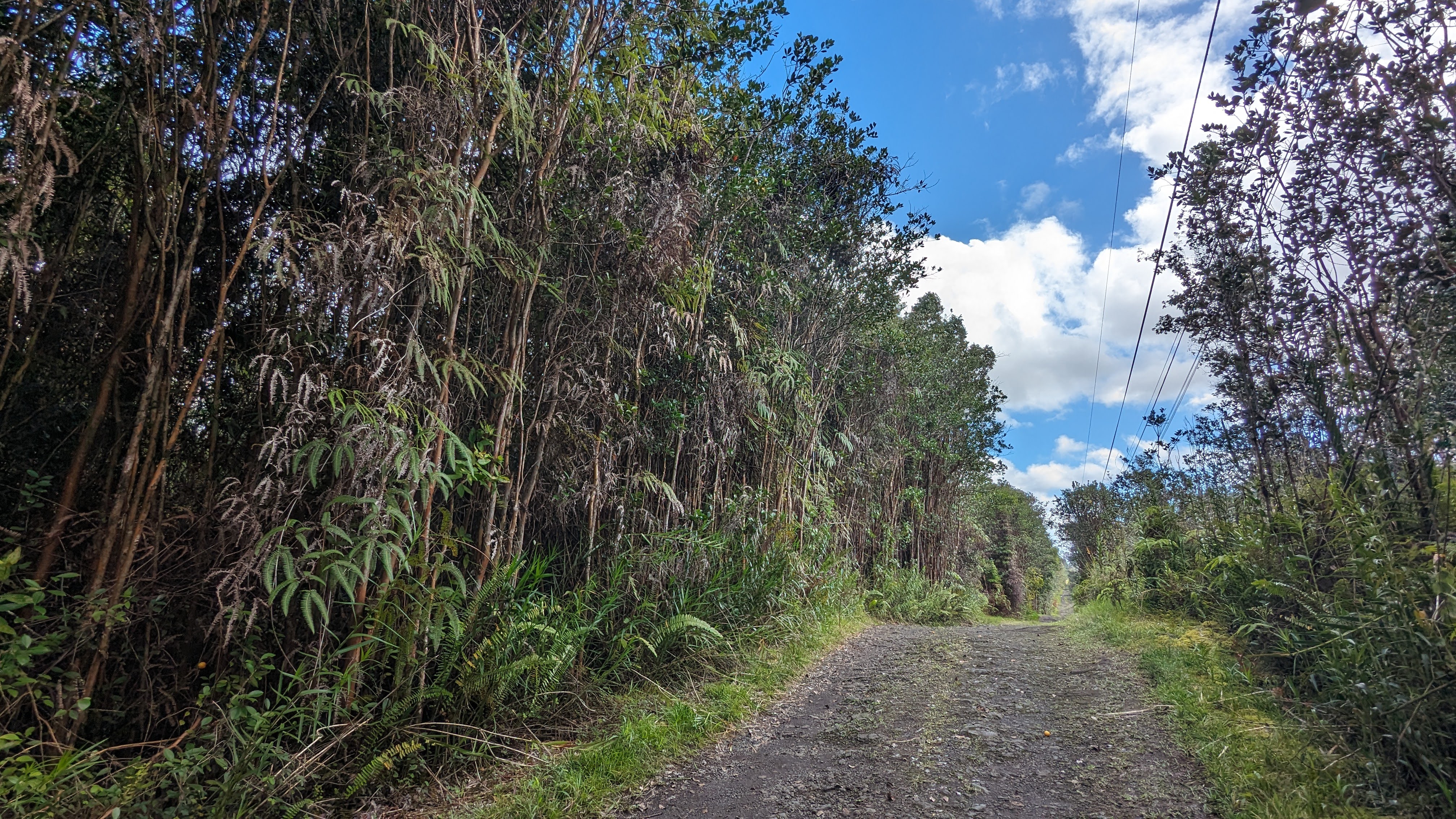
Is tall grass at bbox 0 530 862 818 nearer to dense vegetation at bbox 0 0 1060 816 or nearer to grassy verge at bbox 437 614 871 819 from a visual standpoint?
dense vegetation at bbox 0 0 1060 816

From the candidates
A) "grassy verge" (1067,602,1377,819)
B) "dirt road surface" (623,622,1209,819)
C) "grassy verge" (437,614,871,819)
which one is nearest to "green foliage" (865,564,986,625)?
"grassy verge" (1067,602,1377,819)

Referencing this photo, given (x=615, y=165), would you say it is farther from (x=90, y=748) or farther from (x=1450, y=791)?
(x=1450, y=791)

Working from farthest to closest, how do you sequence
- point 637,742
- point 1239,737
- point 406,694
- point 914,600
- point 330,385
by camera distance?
point 914,600
point 637,742
point 1239,737
point 406,694
point 330,385

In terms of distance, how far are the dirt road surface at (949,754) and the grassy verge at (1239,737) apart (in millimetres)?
130

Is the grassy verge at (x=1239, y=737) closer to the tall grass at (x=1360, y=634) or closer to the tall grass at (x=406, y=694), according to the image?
the tall grass at (x=1360, y=634)

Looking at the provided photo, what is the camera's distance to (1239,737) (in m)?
3.08

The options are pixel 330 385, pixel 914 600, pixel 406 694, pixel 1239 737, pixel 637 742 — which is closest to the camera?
pixel 330 385

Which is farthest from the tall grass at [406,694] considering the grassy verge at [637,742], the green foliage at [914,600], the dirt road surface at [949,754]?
the green foliage at [914,600]

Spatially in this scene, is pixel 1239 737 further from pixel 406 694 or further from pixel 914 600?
pixel 914 600

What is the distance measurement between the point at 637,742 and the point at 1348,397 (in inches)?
173

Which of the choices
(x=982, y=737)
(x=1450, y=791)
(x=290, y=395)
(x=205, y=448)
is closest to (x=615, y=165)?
(x=290, y=395)

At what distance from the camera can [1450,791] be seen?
213 cm

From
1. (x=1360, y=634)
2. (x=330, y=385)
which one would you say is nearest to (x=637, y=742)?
(x=330, y=385)

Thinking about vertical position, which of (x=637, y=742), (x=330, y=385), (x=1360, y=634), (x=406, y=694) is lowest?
(x=637, y=742)
